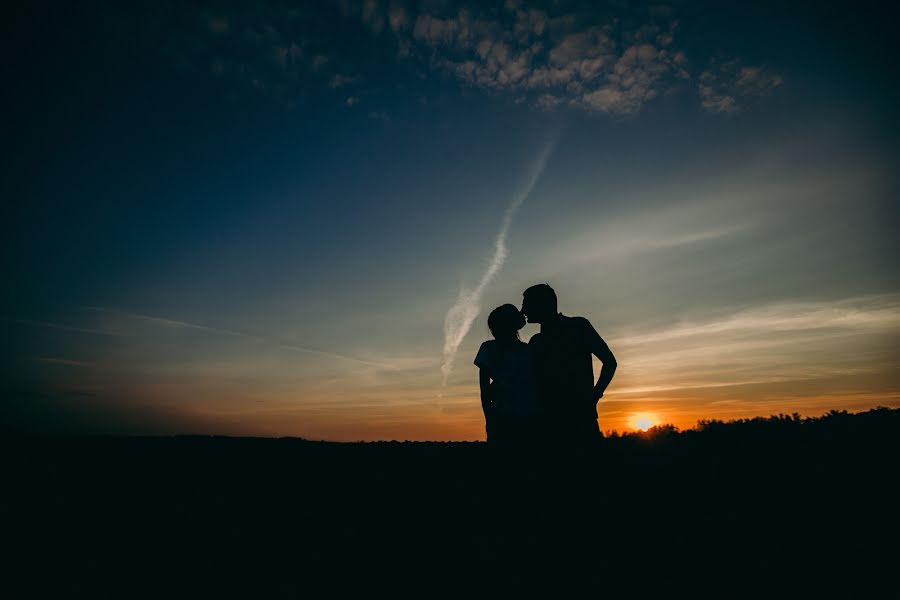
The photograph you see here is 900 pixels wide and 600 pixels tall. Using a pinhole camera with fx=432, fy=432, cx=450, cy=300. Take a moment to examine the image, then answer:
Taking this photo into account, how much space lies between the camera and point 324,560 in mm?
3662

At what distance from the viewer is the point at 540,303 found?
4.61 metres

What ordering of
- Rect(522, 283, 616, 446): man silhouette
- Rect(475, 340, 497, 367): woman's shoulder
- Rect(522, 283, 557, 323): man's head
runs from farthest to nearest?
1. Rect(475, 340, 497, 367): woman's shoulder
2. Rect(522, 283, 557, 323): man's head
3. Rect(522, 283, 616, 446): man silhouette

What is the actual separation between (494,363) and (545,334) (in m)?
0.66

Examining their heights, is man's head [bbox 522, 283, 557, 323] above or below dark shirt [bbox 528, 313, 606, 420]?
above

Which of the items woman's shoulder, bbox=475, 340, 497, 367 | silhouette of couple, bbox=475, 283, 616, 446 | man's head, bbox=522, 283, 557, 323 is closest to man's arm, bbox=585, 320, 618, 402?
silhouette of couple, bbox=475, 283, 616, 446

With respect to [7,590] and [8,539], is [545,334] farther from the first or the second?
[8,539]

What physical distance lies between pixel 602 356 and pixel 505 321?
1105 millimetres

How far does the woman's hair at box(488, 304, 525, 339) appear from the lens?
16.1ft

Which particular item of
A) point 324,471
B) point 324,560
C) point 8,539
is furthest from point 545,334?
point 8,539

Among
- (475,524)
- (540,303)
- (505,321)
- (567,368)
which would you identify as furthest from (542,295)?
(475,524)

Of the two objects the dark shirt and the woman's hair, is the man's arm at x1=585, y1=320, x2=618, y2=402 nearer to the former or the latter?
the dark shirt

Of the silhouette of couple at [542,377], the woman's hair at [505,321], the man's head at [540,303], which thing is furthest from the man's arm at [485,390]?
the man's head at [540,303]

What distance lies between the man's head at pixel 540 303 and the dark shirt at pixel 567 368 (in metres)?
0.10

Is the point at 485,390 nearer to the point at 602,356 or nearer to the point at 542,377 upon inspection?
the point at 542,377
